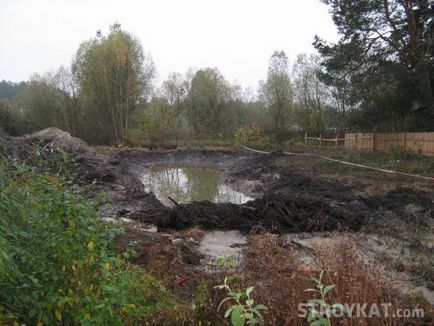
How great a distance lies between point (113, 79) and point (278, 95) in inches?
785

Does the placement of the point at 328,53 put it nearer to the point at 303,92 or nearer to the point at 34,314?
the point at 34,314

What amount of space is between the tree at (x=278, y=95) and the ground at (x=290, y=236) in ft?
105

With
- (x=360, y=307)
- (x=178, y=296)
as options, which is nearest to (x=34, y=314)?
(x=178, y=296)

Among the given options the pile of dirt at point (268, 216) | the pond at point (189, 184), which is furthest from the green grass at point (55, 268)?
the pond at point (189, 184)

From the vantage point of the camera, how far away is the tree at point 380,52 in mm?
22781

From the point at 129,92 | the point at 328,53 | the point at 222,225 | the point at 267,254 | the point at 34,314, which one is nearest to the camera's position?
the point at 34,314

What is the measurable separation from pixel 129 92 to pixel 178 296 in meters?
43.0

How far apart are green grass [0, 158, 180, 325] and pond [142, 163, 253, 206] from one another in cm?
1367

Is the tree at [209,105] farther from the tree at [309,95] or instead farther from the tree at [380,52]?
the tree at [380,52]

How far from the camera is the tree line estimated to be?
2422cm

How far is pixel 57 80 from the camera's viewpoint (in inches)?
2080

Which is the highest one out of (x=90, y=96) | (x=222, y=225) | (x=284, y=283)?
(x=90, y=96)

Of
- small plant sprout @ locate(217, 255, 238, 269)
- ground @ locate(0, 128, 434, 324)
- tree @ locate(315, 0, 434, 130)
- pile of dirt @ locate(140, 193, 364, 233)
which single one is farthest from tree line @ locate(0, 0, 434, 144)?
small plant sprout @ locate(217, 255, 238, 269)

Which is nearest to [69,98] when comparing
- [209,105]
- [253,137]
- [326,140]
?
[209,105]
